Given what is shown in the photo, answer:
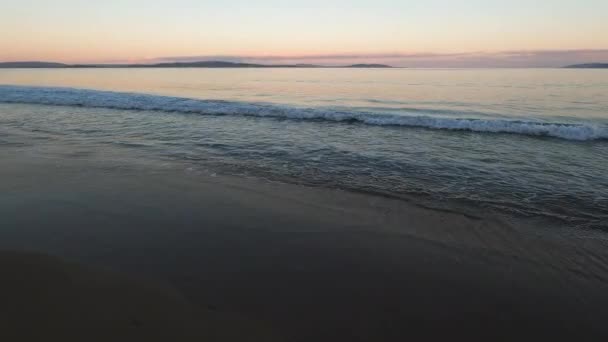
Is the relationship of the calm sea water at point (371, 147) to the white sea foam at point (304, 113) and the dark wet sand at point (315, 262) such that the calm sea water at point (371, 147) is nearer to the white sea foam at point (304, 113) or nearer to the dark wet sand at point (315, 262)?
the white sea foam at point (304, 113)

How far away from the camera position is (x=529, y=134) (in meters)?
13.9

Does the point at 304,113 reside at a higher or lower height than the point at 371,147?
higher

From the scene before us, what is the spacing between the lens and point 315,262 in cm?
433

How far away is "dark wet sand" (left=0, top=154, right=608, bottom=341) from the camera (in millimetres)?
3328

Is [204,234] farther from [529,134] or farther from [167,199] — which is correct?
[529,134]

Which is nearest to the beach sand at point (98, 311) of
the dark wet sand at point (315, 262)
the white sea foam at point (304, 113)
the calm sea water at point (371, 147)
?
the dark wet sand at point (315, 262)

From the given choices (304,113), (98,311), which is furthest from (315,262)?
(304,113)

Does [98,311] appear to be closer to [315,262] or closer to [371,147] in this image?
[315,262]

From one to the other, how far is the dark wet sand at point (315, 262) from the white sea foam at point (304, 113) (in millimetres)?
10522

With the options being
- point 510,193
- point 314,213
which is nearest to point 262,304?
point 314,213

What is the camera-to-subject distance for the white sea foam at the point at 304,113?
45.8 feet

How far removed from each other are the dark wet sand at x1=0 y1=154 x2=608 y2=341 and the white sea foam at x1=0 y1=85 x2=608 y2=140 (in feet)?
34.5

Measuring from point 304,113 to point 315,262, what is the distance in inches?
578

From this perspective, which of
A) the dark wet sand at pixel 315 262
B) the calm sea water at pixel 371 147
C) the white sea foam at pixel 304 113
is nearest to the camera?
the dark wet sand at pixel 315 262
